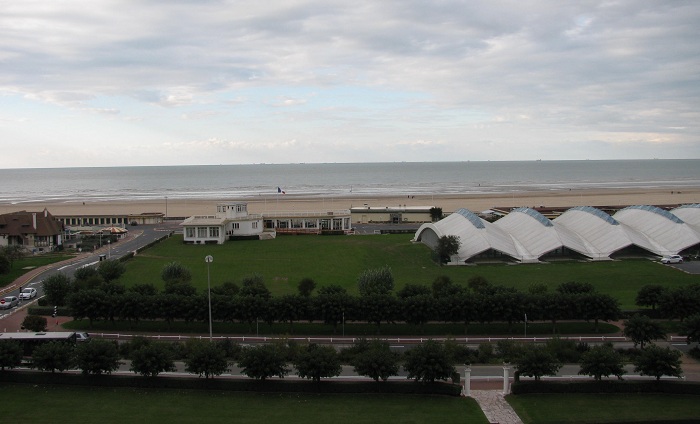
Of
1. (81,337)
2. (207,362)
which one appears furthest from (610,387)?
(81,337)

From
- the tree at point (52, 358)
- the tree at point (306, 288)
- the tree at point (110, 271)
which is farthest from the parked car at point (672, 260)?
the tree at point (52, 358)

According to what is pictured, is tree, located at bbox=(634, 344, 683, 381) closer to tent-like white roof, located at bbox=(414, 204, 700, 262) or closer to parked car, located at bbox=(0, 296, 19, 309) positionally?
tent-like white roof, located at bbox=(414, 204, 700, 262)

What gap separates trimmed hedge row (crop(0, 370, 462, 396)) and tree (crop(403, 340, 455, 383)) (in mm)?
440

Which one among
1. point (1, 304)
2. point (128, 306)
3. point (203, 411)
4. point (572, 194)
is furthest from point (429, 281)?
point (572, 194)

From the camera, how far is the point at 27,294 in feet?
129

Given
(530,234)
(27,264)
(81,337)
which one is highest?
(530,234)

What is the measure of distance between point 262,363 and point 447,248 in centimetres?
2794

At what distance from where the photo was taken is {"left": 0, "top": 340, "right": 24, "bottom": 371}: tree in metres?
24.1

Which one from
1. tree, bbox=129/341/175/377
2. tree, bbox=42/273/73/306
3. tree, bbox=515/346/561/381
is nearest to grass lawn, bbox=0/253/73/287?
tree, bbox=42/273/73/306

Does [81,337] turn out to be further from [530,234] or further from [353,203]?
[353,203]

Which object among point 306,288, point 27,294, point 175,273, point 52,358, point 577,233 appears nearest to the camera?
point 52,358

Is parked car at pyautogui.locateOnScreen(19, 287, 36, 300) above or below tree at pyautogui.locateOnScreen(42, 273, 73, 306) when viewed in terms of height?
below

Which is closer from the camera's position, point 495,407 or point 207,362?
point 495,407

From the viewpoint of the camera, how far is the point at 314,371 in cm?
2309
